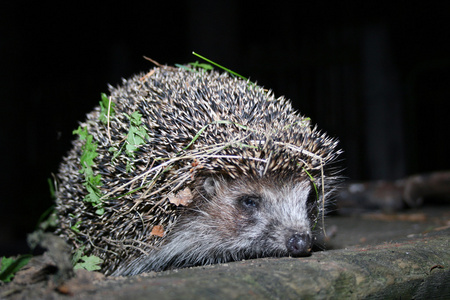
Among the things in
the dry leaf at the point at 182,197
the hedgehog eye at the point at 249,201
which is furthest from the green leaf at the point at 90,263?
the hedgehog eye at the point at 249,201

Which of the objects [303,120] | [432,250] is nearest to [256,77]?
[303,120]

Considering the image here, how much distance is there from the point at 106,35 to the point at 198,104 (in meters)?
10.0

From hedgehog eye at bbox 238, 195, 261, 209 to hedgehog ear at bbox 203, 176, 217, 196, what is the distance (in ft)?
0.75

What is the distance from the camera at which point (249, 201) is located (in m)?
3.61

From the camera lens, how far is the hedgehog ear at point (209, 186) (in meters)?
3.66

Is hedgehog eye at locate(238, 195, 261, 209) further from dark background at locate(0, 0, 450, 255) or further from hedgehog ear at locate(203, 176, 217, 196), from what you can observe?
dark background at locate(0, 0, 450, 255)

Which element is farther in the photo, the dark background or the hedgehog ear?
the dark background

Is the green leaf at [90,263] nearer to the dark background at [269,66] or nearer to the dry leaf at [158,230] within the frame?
the dry leaf at [158,230]

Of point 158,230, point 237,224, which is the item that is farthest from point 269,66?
point 158,230

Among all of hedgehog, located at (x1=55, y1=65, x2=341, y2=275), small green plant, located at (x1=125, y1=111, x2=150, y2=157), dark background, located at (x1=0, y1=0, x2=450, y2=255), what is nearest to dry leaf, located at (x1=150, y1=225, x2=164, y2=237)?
hedgehog, located at (x1=55, y1=65, x2=341, y2=275)

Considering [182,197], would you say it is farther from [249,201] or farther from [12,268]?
[12,268]

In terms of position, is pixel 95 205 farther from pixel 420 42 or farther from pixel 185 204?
pixel 420 42

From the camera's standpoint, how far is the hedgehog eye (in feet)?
11.7

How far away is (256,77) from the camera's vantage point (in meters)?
10.4
